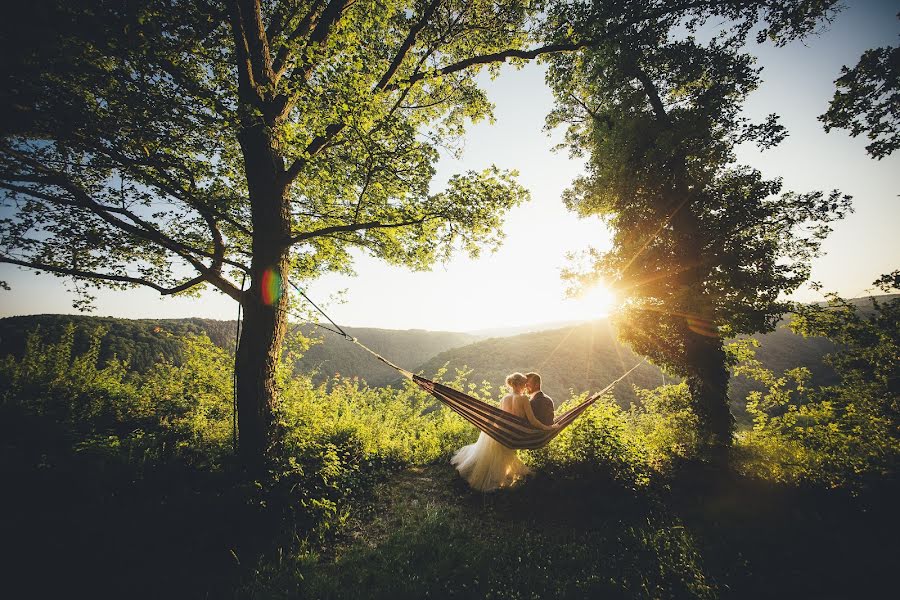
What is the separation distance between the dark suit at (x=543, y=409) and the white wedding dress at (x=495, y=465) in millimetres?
157

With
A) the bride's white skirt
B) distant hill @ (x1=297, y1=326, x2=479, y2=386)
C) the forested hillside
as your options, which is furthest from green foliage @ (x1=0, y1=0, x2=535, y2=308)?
distant hill @ (x1=297, y1=326, x2=479, y2=386)

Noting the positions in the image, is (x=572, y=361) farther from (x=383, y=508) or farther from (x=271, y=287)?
(x=271, y=287)

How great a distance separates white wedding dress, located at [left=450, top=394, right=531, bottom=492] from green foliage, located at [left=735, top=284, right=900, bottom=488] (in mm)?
4212

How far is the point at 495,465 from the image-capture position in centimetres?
480

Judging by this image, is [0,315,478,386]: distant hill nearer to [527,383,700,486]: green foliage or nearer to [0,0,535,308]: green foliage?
[0,0,535,308]: green foliage

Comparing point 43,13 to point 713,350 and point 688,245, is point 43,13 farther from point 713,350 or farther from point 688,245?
point 713,350

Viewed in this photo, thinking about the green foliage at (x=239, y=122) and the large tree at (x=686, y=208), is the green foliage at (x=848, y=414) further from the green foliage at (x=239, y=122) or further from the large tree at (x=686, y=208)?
the green foliage at (x=239, y=122)

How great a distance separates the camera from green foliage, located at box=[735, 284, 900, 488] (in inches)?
170

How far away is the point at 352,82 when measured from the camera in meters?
3.37

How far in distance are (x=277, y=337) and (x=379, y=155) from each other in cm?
288

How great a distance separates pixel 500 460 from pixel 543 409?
3.71 ft

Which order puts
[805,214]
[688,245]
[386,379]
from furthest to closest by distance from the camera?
1. [386,379]
2. [688,245]
3. [805,214]

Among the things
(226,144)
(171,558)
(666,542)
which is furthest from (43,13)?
(666,542)

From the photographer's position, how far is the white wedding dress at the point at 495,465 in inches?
184
